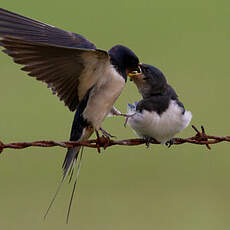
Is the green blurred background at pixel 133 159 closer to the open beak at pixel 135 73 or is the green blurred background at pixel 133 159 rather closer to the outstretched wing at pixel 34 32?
the open beak at pixel 135 73

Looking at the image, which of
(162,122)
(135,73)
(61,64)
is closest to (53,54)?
(61,64)

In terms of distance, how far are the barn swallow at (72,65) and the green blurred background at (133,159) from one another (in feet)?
6.83

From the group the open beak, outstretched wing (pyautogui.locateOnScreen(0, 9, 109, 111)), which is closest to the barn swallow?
outstretched wing (pyautogui.locateOnScreen(0, 9, 109, 111))

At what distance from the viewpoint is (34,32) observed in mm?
4457

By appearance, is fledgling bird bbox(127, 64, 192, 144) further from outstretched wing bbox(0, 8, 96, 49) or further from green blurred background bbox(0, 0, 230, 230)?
green blurred background bbox(0, 0, 230, 230)

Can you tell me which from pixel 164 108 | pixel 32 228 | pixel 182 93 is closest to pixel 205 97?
pixel 182 93

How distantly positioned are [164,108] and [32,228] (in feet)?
6.91

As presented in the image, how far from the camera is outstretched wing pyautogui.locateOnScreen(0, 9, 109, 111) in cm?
425

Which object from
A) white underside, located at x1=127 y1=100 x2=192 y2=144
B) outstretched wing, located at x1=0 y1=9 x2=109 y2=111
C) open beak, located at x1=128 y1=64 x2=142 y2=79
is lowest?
white underside, located at x1=127 y1=100 x2=192 y2=144

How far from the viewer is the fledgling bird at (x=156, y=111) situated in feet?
16.3

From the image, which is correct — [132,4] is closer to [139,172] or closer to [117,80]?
[139,172]

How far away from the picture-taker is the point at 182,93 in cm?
1008

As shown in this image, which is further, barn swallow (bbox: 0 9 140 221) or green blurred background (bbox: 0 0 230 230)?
green blurred background (bbox: 0 0 230 230)

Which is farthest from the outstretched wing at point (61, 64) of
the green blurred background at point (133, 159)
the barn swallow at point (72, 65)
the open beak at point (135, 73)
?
the green blurred background at point (133, 159)
